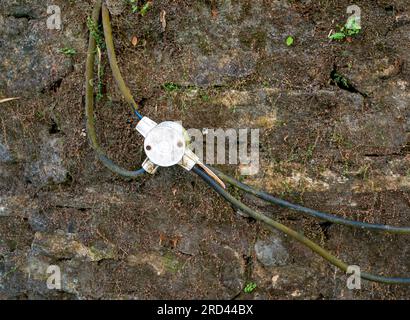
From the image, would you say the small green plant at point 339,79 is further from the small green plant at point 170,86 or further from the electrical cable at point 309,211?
the small green plant at point 170,86

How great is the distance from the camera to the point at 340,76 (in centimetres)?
244

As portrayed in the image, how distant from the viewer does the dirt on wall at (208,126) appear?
2.42 meters

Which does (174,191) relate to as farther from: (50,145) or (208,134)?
(50,145)

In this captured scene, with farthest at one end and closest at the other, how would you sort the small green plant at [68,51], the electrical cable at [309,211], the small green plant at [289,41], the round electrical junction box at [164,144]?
the small green plant at [68,51] → the small green plant at [289,41] → the electrical cable at [309,211] → the round electrical junction box at [164,144]

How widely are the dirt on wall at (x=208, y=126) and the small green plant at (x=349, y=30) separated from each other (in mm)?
30

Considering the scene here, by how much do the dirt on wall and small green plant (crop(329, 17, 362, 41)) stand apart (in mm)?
30

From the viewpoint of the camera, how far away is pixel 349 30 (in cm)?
238

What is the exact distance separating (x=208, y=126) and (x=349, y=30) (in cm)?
84

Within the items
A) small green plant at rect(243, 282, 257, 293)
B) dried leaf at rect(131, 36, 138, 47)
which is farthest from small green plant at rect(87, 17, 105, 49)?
small green plant at rect(243, 282, 257, 293)

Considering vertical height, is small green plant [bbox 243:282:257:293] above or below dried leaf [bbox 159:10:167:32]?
below

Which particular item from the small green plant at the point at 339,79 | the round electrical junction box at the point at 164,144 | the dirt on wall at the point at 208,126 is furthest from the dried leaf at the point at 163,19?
the small green plant at the point at 339,79

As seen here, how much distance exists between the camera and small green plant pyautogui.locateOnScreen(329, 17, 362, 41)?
2.37 metres

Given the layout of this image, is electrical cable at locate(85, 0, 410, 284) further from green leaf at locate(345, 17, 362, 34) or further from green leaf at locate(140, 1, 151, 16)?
green leaf at locate(345, 17, 362, 34)

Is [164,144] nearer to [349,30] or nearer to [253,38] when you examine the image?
[253,38]
